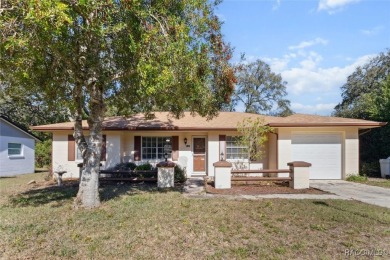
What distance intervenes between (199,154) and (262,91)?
25810 millimetres

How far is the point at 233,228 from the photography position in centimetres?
609

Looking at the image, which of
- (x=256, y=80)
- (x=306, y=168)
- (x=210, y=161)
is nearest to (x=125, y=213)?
(x=306, y=168)

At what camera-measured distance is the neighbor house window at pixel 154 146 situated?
16.2 m

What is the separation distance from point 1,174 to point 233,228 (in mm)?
17556

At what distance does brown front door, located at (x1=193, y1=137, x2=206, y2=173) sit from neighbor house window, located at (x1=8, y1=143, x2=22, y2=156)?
12226 mm

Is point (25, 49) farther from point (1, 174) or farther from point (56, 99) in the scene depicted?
point (1, 174)

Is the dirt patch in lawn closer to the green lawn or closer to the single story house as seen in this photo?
the green lawn

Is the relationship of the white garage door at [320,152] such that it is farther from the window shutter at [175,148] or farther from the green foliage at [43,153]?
the green foliage at [43,153]

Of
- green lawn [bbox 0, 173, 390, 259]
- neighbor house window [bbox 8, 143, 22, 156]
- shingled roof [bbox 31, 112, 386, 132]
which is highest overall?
A: shingled roof [bbox 31, 112, 386, 132]

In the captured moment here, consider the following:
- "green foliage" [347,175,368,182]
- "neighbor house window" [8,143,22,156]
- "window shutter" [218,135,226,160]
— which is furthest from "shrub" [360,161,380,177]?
"neighbor house window" [8,143,22,156]

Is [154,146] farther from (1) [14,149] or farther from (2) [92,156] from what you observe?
(1) [14,149]

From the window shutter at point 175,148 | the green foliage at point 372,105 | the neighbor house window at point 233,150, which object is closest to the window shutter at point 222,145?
the neighbor house window at point 233,150

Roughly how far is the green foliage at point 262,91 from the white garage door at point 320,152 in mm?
23888

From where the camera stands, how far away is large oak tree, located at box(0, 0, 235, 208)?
5996 mm
